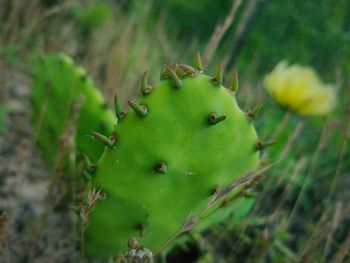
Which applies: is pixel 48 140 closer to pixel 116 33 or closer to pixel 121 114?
pixel 121 114

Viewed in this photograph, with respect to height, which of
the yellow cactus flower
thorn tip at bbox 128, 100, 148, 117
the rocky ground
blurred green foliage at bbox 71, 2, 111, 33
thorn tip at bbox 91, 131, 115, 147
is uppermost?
thorn tip at bbox 128, 100, 148, 117

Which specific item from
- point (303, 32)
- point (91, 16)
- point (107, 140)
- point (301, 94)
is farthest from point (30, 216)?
point (303, 32)

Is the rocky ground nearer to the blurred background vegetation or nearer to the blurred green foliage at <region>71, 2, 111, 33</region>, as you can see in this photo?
the blurred background vegetation

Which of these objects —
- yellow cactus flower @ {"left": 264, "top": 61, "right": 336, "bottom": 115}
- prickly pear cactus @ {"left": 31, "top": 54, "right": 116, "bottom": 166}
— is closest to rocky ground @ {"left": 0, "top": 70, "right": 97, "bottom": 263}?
prickly pear cactus @ {"left": 31, "top": 54, "right": 116, "bottom": 166}

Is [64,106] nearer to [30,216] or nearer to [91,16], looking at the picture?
[30,216]

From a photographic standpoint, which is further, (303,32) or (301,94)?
(303,32)

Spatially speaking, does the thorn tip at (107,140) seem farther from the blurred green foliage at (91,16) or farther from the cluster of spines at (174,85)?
the blurred green foliage at (91,16)
